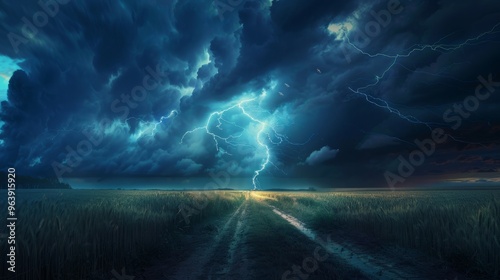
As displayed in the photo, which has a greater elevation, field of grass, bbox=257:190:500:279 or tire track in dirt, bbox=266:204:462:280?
field of grass, bbox=257:190:500:279

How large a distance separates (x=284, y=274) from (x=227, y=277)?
4.46 ft

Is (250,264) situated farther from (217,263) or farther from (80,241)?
(80,241)

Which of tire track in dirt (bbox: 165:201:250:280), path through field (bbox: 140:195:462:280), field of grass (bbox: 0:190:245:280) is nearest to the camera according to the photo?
field of grass (bbox: 0:190:245:280)

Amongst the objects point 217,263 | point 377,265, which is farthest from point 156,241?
point 377,265

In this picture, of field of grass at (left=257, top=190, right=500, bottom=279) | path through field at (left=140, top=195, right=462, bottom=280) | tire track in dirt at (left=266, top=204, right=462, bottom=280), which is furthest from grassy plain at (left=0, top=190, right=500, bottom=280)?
tire track in dirt at (left=266, top=204, right=462, bottom=280)

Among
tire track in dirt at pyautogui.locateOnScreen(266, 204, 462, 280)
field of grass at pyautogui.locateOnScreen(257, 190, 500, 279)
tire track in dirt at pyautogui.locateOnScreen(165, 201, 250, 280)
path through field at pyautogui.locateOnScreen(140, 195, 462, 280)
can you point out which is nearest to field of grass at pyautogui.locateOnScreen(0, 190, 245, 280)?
path through field at pyautogui.locateOnScreen(140, 195, 462, 280)

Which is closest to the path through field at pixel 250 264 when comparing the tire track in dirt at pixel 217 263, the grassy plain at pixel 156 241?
the tire track in dirt at pixel 217 263

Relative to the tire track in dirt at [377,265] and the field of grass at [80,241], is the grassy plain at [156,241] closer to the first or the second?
the field of grass at [80,241]

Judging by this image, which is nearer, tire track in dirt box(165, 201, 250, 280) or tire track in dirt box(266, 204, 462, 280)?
tire track in dirt box(165, 201, 250, 280)

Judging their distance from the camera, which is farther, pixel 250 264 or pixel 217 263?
pixel 217 263

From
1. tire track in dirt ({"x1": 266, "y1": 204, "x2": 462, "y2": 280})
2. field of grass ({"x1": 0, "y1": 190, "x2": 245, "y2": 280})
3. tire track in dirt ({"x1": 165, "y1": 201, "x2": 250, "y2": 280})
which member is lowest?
tire track in dirt ({"x1": 266, "y1": 204, "x2": 462, "y2": 280})

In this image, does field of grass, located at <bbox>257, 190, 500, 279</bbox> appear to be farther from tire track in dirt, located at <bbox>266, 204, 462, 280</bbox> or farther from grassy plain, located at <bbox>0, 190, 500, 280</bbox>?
tire track in dirt, located at <bbox>266, 204, 462, 280</bbox>

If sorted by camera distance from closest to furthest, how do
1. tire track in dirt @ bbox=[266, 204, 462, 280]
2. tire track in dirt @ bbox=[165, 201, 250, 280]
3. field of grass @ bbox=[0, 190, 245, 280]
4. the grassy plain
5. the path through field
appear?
1. field of grass @ bbox=[0, 190, 245, 280]
2. the grassy plain
3. tire track in dirt @ bbox=[165, 201, 250, 280]
4. the path through field
5. tire track in dirt @ bbox=[266, 204, 462, 280]

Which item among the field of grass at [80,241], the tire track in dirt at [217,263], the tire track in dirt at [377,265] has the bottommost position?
the tire track in dirt at [377,265]
